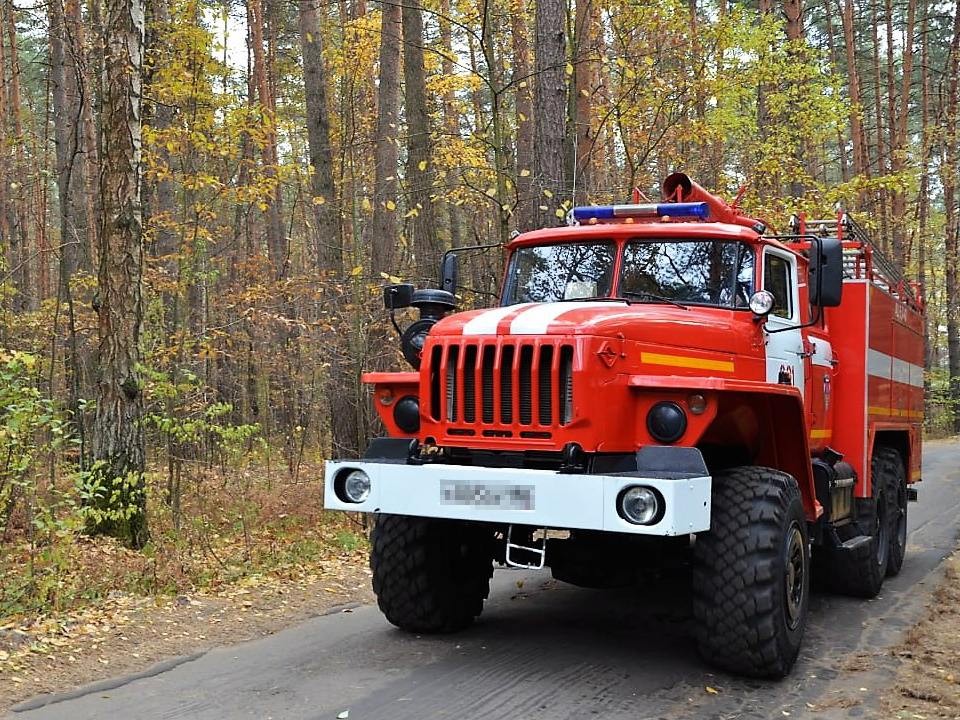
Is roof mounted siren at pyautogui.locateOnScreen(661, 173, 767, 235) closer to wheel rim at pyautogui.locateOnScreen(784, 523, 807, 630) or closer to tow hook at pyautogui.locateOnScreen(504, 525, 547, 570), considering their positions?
wheel rim at pyautogui.locateOnScreen(784, 523, 807, 630)

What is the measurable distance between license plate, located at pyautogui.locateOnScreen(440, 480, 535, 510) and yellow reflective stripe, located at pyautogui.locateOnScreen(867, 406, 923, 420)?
4.10m

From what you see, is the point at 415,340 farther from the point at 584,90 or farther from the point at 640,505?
the point at 584,90

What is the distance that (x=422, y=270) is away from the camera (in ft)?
42.8

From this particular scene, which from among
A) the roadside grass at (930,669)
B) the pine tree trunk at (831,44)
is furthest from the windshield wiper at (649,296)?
the pine tree trunk at (831,44)

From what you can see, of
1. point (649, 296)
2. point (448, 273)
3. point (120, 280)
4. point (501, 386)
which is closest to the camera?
point (501, 386)

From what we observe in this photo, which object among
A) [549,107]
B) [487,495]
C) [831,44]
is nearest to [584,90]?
[549,107]

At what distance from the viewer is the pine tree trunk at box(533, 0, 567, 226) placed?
11141 millimetres

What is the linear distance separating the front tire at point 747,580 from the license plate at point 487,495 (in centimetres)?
105

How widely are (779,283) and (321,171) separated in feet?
26.7

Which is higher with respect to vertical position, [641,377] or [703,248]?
[703,248]

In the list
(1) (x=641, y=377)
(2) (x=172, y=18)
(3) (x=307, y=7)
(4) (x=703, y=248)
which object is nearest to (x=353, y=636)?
(1) (x=641, y=377)

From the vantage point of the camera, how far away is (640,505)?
4.77 meters

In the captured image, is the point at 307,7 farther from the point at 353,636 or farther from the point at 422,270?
the point at 353,636

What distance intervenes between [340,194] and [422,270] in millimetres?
1967
